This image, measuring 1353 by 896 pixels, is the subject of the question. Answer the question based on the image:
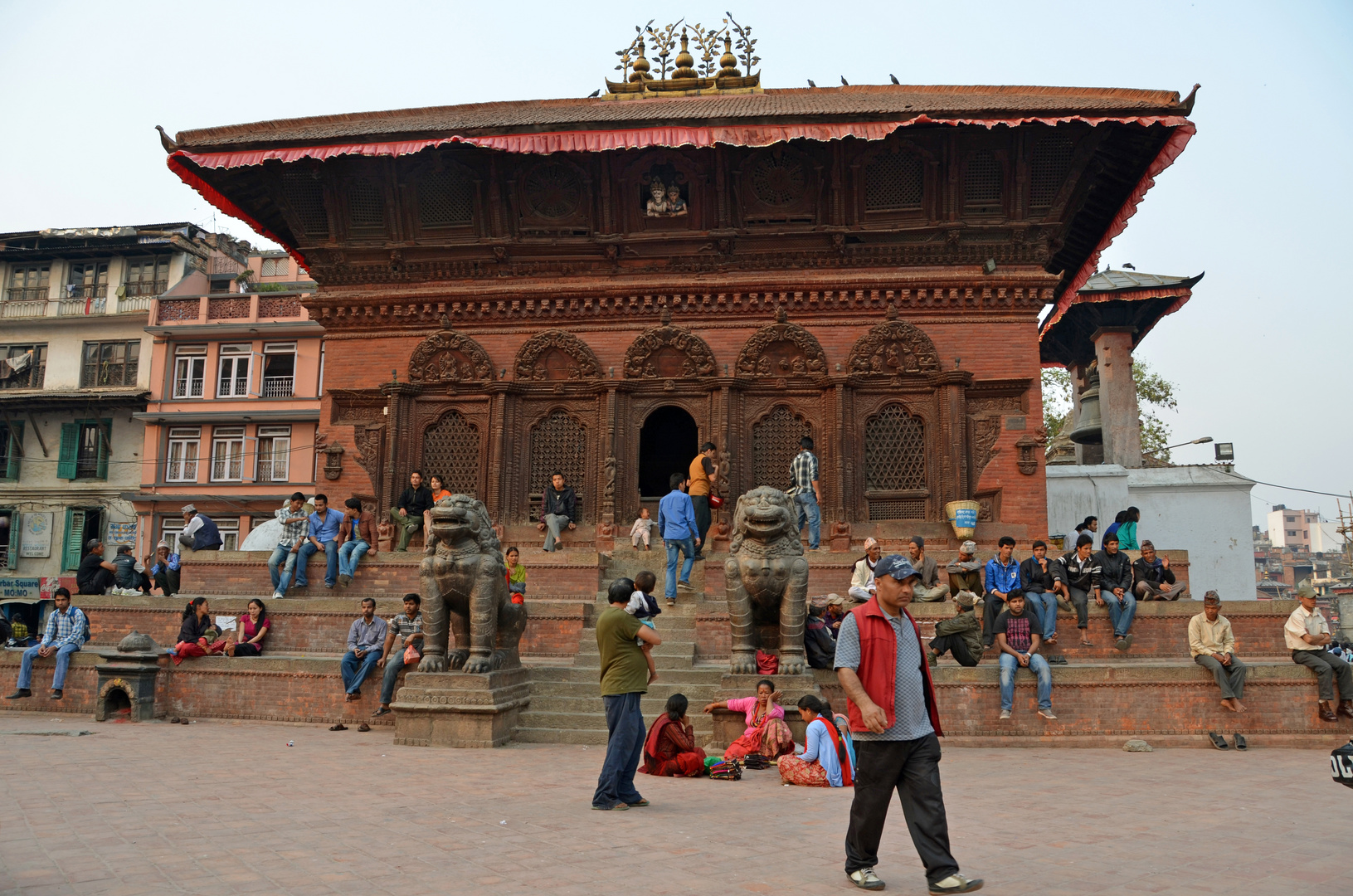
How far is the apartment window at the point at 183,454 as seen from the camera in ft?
111

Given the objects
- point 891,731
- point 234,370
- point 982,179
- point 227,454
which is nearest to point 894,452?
point 982,179

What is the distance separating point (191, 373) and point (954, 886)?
35.8 m

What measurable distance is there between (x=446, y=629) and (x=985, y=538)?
30.7 ft

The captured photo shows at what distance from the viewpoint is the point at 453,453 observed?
17.6m

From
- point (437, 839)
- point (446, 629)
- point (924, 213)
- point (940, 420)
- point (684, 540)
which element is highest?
point (924, 213)

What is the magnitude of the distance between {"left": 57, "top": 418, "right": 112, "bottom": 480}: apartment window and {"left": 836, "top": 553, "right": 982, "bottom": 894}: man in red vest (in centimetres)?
3596

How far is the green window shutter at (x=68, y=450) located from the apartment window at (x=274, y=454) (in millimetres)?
6937

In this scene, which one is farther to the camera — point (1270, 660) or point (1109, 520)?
point (1109, 520)

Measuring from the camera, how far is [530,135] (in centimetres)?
1603

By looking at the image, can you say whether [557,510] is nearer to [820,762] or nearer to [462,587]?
[462,587]

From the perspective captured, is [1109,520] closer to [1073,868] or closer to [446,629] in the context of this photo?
[446,629]

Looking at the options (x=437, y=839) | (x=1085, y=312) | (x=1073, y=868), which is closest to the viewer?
(x=1073, y=868)

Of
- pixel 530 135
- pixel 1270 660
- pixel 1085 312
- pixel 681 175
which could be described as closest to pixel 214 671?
pixel 530 135

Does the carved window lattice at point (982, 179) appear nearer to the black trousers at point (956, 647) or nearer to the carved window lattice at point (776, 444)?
the carved window lattice at point (776, 444)
